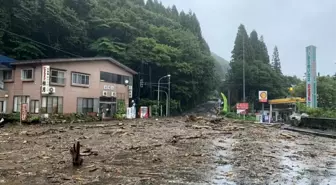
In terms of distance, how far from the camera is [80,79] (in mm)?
28484

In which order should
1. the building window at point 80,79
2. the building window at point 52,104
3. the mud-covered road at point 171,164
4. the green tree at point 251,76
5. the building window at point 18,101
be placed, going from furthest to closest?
the green tree at point 251,76
the building window at point 80,79
the building window at point 18,101
the building window at point 52,104
the mud-covered road at point 171,164

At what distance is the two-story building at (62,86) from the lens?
979 inches

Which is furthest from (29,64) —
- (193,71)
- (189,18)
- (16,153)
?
(189,18)

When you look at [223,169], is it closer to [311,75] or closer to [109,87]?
[311,75]

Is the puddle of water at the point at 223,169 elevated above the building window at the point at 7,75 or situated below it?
below

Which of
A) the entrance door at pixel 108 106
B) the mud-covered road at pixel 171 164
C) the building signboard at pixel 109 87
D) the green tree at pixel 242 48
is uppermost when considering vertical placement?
the green tree at pixel 242 48

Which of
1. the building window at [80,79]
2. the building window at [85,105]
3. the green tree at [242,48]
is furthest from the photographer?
the green tree at [242,48]

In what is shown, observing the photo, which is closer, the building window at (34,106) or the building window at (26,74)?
the building window at (34,106)

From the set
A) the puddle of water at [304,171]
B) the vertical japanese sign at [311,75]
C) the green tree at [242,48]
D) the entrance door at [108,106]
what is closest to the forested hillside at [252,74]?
the green tree at [242,48]

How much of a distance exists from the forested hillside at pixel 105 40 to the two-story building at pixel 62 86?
730 centimetres

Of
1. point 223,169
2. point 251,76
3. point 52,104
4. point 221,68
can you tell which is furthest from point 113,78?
point 221,68

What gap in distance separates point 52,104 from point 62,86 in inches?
71.3

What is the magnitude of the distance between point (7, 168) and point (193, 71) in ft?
129

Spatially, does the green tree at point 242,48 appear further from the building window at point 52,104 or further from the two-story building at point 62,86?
the building window at point 52,104
